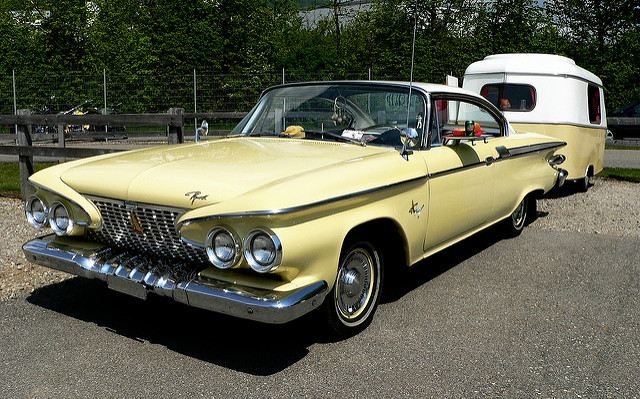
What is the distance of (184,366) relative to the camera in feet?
11.2

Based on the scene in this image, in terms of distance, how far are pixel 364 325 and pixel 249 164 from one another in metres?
1.20

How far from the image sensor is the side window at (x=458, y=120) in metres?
4.68

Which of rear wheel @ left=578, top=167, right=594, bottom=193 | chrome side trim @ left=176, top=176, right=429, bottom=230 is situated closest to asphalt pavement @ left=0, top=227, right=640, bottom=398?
chrome side trim @ left=176, top=176, right=429, bottom=230

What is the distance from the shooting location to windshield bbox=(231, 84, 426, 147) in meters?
4.54

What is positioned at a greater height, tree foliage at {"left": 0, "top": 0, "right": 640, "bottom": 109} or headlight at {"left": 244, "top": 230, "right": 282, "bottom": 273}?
tree foliage at {"left": 0, "top": 0, "right": 640, "bottom": 109}

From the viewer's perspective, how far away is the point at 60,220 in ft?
12.8

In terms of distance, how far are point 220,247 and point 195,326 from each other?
0.97 meters

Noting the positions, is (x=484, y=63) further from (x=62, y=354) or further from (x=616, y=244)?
(x=62, y=354)

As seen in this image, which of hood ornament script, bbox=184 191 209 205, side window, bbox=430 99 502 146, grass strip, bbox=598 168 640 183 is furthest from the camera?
grass strip, bbox=598 168 640 183

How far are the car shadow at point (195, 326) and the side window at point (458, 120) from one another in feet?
3.84

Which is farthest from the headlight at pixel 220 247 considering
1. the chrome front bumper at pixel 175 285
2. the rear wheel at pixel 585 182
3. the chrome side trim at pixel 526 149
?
the rear wheel at pixel 585 182

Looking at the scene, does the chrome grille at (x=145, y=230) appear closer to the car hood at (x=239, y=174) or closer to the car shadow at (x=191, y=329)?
the car hood at (x=239, y=174)

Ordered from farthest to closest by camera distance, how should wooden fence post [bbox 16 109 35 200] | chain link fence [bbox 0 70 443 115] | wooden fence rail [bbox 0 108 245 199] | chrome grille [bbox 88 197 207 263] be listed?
1. chain link fence [bbox 0 70 443 115]
2. wooden fence post [bbox 16 109 35 200]
3. wooden fence rail [bbox 0 108 245 199]
4. chrome grille [bbox 88 197 207 263]

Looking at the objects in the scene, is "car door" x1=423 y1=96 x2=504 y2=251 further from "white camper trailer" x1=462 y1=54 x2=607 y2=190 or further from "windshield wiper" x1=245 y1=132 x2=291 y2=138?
"white camper trailer" x1=462 y1=54 x2=607 y2=190
